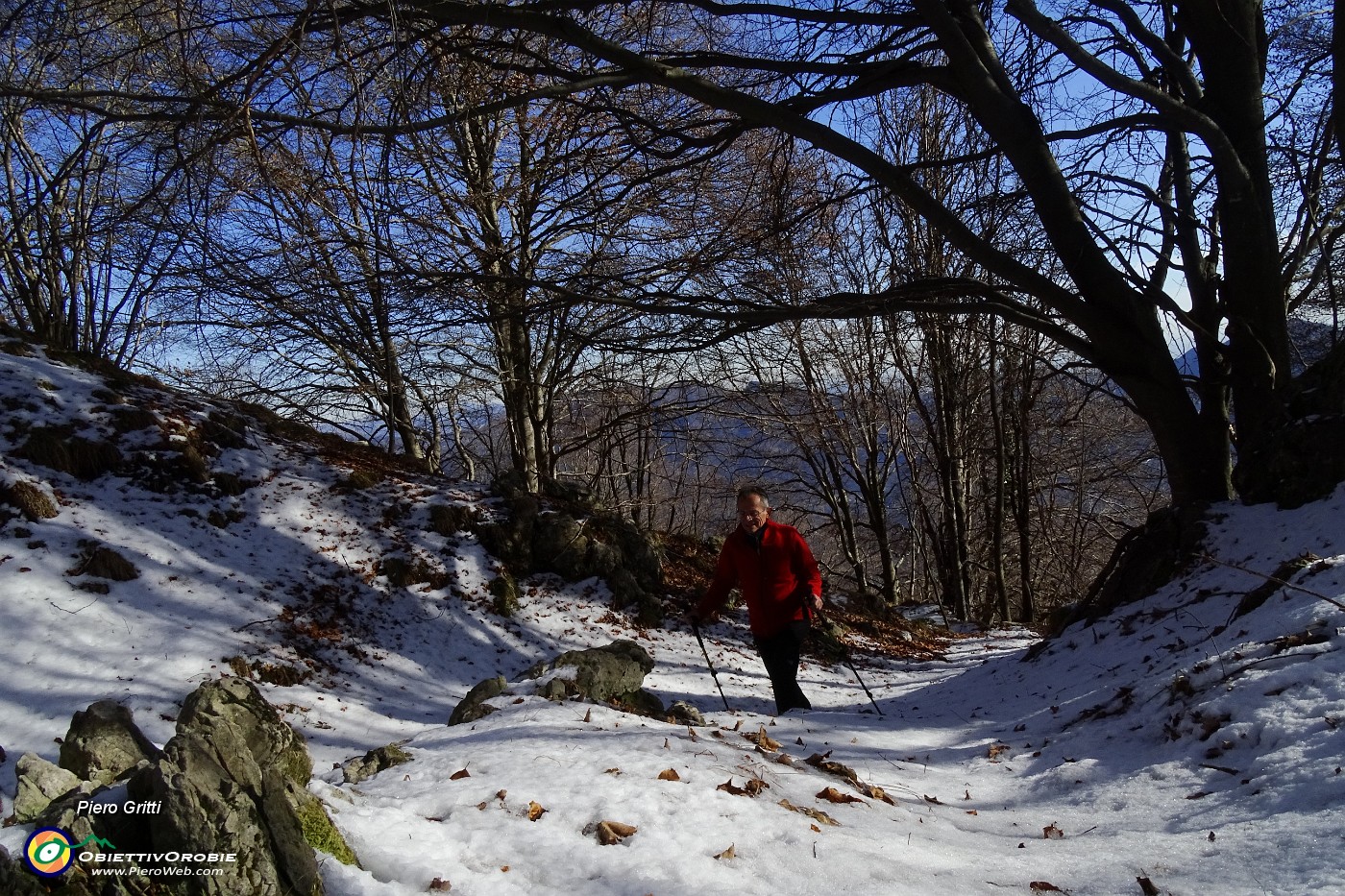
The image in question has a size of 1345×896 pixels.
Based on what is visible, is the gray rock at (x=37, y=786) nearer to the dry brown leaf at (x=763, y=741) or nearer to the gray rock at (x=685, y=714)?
the dry brown leaf at (x=763, y=741)

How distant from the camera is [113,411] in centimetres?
768

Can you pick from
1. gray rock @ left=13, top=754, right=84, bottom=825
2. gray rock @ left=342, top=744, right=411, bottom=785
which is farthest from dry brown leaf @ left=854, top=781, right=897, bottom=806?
gray rock @ left=13, top=754, right=84, bottom=825

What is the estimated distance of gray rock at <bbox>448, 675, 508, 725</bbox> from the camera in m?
4.66

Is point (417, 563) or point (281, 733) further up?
point (417, 563)

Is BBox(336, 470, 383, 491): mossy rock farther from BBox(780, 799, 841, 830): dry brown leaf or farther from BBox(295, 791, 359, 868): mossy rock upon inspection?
BBox(780, 799, 841, 830): dry brown leaf

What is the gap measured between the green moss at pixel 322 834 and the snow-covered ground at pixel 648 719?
0.25 ft

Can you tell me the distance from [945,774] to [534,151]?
35.2 ft

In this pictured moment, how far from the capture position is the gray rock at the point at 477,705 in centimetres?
466

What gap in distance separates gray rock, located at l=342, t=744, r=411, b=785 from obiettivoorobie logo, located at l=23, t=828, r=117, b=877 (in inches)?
63.8

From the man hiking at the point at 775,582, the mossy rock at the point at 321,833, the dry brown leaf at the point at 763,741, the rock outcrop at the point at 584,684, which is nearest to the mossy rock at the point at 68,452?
the rock outcrop at the point at 584,684

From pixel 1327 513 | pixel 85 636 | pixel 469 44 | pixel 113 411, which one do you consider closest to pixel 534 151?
pixel 469 44

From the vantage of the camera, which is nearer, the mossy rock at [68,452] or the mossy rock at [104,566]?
the mossy rock at [104,566]

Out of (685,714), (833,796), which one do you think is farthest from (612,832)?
(685,714)

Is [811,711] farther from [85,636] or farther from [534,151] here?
[534,151]
